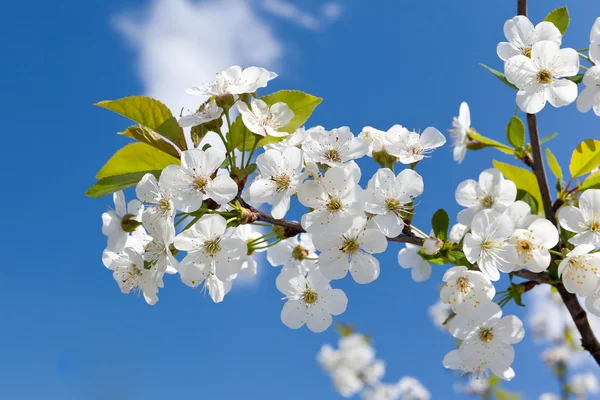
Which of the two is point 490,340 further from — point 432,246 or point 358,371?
point 358,371

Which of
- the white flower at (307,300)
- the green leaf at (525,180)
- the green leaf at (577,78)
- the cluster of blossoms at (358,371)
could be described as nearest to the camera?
the white flower at (307,300)

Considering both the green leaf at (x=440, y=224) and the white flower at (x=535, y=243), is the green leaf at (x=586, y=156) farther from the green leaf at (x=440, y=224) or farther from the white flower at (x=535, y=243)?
the green leaf at (x=440, y=224)

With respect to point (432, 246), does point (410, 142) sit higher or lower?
higher

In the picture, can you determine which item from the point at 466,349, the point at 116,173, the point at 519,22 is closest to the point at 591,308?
the point at 466,349

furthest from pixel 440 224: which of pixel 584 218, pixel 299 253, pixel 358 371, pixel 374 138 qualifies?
pixel 358 371

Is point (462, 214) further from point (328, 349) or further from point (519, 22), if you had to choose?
point (328, 349)

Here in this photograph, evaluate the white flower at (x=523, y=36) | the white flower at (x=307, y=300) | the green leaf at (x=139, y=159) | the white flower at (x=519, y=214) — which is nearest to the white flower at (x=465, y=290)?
the white flower at (x=519, y=214)
